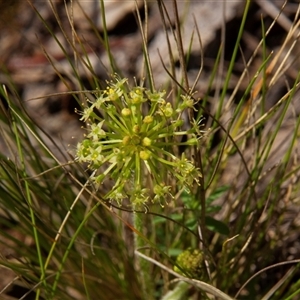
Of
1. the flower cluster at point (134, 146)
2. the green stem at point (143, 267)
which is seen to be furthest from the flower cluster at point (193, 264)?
the flower cluster at point (134, 146)

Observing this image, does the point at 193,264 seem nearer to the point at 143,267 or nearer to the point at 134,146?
the point at 143,267

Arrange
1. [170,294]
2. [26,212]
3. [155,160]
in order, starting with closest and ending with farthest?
[155,160]
[170,294]
[26,212]

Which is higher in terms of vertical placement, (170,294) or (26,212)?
(26,212)

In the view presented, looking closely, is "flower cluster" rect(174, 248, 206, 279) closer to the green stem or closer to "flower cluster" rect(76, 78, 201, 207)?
the green stem

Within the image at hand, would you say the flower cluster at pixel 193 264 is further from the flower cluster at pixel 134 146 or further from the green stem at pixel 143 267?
Answer: the flower cluster at pixel 134 146

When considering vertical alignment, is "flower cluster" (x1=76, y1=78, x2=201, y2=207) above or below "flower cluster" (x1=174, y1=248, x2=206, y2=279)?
above

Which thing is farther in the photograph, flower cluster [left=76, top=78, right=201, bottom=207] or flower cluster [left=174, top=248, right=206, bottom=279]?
flower cluster [left=174, top=248, right=206, bottom=279]

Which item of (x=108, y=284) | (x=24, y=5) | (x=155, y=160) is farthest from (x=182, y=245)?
(x=24, y=5)

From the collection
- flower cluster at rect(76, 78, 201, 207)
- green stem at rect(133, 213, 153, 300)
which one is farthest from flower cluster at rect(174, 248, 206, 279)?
flower cluster at rect(76, 78, 201, 207)

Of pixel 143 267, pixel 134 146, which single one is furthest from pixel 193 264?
pixel 134 146

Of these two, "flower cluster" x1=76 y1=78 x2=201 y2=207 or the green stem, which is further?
the green stem

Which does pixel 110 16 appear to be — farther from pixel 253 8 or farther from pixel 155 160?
pixel 155 160
